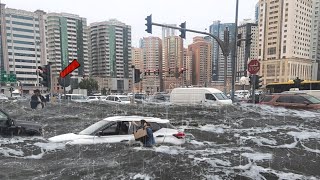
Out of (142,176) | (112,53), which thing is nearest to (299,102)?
(142,176)

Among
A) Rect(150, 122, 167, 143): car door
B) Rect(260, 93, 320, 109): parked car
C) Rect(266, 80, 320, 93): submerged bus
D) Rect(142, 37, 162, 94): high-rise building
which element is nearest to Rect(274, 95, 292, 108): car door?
Rect(260, 93, 320, 109): parked car

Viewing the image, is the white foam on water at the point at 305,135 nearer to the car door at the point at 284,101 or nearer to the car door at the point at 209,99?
the car door at the point at 284,101

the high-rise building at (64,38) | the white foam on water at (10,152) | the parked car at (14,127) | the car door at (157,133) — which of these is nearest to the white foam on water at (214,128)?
the car door at (157,133)

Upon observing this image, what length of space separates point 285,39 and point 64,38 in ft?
170

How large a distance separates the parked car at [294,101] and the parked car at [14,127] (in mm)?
11960

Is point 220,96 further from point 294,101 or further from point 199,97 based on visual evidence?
point 294,101

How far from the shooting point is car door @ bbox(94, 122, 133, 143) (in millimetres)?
6977

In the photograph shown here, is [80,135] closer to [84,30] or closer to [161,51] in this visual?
[161,51]

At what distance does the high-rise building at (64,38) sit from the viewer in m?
70.9

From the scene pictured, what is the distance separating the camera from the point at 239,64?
171 feet

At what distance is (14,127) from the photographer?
26.2 feet

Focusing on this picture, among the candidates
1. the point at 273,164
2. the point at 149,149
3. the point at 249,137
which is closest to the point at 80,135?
the point at 149,149

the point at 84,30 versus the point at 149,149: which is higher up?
the point at 84,30

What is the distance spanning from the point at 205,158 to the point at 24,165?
3.88 metres
